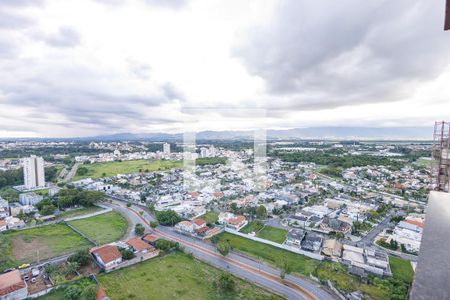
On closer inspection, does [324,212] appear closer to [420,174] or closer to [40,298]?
[40,298]

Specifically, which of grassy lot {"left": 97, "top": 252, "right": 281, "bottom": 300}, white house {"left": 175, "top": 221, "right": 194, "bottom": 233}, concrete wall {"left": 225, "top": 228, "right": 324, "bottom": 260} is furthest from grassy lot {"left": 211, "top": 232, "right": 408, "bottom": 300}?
grassy lot {"left": 97, "top": 252, "right": 281, "bottom": 300}

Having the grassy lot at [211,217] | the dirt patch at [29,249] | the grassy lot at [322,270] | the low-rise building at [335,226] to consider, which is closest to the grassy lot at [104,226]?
the dirt patch at [29,249]

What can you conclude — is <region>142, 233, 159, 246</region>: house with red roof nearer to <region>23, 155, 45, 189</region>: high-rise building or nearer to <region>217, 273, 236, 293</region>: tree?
<region>217, 273, 236, 293</region>: tree

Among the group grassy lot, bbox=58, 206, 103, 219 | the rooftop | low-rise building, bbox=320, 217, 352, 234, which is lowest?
grassy lot, bbox=58, 206, 103, 219

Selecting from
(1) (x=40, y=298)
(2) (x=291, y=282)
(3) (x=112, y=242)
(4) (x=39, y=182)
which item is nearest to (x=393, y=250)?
(2) (x=291, y=282)

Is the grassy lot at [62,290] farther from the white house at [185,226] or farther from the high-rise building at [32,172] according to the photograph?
the high-rise building at [32,172]

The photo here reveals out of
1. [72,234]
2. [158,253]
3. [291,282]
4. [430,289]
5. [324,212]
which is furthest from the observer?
[324,212]
